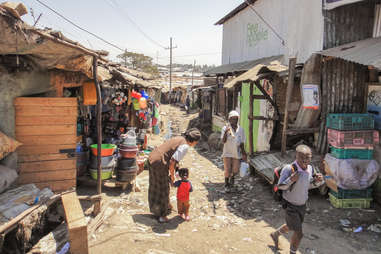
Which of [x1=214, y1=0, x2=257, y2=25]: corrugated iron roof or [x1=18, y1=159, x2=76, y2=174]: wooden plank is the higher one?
[x1=214, y1=0, x2=257, y2=25]: corrugated iron roof

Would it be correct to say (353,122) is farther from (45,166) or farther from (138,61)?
(138,61)

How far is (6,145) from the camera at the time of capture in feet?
12.6

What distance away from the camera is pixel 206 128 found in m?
16.6

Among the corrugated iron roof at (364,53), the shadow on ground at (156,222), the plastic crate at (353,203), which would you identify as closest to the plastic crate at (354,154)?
the plastic crate at (353,203)

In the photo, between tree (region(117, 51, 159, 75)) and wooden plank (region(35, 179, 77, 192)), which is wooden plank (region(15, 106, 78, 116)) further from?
tree (region(117, 51, 159, 75))

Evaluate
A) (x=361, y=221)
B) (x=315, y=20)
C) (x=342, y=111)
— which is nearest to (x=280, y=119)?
(x=342, y=111)

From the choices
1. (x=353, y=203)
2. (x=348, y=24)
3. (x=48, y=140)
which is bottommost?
(x=353, y=203)

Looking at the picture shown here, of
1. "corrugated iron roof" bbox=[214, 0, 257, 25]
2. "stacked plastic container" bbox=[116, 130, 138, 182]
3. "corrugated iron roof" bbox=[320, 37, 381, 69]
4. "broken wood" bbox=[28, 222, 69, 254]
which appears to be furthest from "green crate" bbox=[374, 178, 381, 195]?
"corrugated iron roof" bbox=[214, 0, 257, 25]

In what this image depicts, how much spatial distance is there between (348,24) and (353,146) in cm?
323

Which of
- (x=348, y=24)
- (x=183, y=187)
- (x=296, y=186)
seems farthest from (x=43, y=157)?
(x=348, y=24)

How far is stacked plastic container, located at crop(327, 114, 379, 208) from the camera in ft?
16.4

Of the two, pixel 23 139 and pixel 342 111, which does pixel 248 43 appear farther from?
pixel 23 139

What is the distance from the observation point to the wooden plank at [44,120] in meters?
4.36

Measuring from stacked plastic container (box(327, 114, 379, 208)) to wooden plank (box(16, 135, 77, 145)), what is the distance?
4829mm
